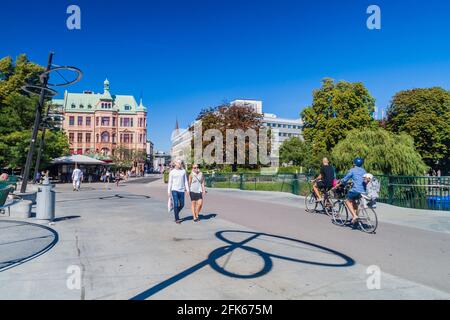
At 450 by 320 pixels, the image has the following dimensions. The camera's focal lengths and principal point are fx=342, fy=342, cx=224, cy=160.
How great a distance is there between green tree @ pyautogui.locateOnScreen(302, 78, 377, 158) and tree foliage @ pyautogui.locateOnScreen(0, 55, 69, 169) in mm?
31861

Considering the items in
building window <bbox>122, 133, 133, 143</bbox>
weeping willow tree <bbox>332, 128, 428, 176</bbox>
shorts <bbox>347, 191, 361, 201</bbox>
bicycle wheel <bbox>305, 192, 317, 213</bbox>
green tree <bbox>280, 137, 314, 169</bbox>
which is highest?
building window <bbox>122, 133, 133, 143</bbox>

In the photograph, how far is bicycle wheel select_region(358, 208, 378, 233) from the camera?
8664 mm

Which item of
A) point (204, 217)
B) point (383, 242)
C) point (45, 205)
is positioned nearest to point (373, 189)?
point (383, 242)

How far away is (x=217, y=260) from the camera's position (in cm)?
584

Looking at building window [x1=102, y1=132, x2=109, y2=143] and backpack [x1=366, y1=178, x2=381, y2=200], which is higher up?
building window [x1=102, y1=132, x2=109, y2=143]

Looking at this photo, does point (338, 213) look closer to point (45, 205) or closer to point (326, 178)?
point (326, 178)

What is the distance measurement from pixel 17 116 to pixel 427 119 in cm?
4782

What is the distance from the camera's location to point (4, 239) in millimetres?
7312

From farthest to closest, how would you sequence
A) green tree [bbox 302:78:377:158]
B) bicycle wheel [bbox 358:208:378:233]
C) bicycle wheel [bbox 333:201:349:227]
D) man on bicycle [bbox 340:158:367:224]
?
green tree [bbox 302:78:377:158]
bicycle wheel [bbox 333:201:349:227]
man on bicycle [bbox 340:158:367:224]
bicycle wheel [bbox 358:208:378:233]

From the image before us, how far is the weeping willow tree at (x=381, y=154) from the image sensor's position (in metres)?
20.1

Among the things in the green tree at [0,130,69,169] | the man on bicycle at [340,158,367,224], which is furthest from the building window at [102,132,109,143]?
the man on bicycle at [340,158,367,224]

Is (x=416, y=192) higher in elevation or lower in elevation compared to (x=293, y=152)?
lower

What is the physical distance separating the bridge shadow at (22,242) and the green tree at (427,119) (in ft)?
153

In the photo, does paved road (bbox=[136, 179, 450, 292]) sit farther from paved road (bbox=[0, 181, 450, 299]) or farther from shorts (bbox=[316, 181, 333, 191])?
shorts (bbox=[316, 181, 333, 191])
